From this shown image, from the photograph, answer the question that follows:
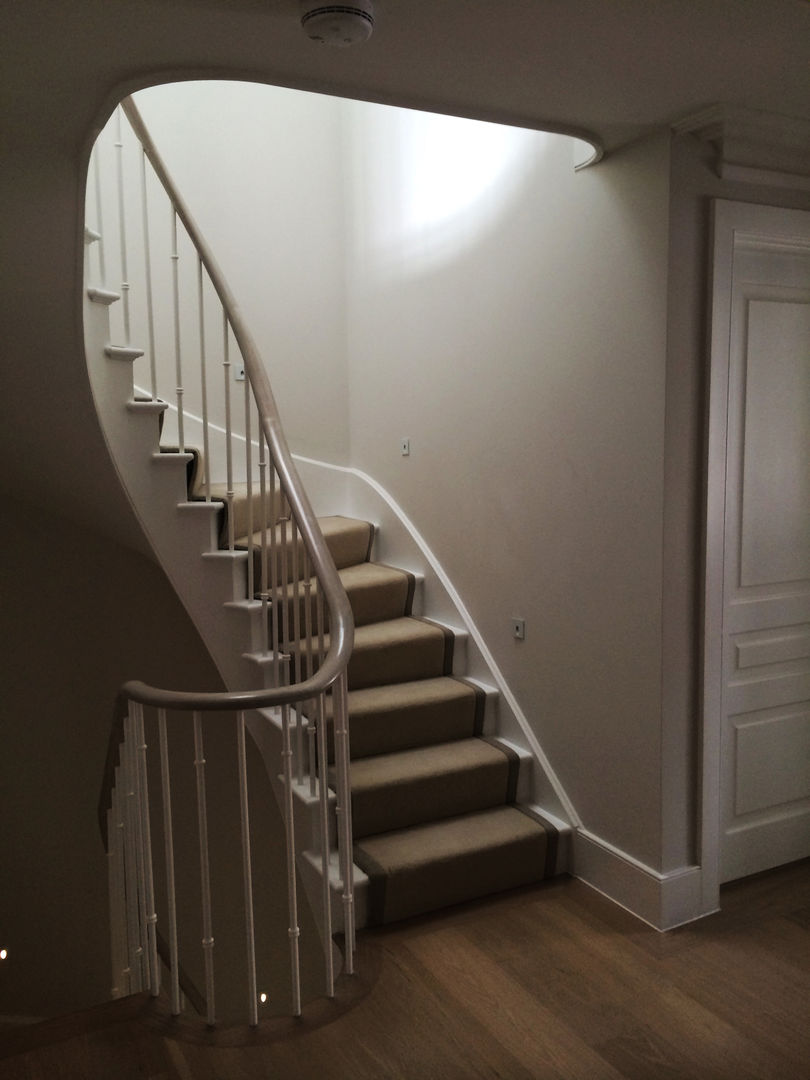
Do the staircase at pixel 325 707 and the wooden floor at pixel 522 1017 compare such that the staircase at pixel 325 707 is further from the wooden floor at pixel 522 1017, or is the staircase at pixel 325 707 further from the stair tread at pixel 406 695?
the wooden floor at pixel 522 1017

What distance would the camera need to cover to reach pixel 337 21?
1.87 m

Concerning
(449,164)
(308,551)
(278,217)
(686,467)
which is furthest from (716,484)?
(278,217)

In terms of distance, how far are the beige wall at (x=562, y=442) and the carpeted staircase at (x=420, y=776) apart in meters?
Result: 0.24

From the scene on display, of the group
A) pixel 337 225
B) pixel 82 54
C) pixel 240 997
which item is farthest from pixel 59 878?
pixel 82 54

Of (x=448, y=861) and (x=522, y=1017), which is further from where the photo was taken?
(x=448, y=861)

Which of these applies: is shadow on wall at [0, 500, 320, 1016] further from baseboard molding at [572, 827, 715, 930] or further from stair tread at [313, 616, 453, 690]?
baseboard molding at [572, 827, 715, 930]

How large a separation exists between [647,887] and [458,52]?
8.44ft

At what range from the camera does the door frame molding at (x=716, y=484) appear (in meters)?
2.80

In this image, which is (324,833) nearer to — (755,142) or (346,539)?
(346,539)

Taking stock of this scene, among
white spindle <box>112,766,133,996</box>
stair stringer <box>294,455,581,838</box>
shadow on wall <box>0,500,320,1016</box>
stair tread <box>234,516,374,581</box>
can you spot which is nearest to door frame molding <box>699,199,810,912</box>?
stair stringer <box>294,455,581,838</box>

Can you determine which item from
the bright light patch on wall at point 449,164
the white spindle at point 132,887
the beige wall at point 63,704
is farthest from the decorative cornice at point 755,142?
the beige wall at point 63,704

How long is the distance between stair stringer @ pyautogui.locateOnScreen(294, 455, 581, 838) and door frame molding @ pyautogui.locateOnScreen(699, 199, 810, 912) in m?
0.53

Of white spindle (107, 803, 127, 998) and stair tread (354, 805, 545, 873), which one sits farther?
stair tread (354, 805, 545, 873)

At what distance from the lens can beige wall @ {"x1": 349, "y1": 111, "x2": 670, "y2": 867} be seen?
289 cm
